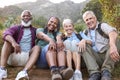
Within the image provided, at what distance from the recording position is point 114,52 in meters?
4.99

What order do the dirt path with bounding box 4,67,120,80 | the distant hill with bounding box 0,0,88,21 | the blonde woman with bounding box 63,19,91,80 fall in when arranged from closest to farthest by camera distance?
the blonde woman with bounding box 63,19,91,80, the dirt path with bounding box 4,67,120,80, the distant hill with bounding box 0,0,88,21

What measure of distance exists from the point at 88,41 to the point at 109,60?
631 millimetres

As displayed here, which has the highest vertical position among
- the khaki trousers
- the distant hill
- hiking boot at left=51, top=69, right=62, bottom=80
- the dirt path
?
the distant hill

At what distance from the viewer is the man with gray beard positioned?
530 centimetres

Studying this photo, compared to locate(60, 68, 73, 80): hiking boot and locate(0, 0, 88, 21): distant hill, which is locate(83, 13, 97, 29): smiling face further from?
locate(0, 0, 88, 21): distant hill

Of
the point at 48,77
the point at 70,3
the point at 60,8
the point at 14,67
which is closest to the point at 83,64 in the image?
the point at 48,77

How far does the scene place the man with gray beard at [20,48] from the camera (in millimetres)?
5301

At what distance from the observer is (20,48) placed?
5574 millimetres

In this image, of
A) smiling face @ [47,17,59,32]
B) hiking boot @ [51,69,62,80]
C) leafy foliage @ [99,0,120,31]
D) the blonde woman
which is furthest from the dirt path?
leafy foliage @ [99,0,120,31]

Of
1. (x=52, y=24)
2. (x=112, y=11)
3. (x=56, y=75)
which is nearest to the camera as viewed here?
(x=56, y=75)

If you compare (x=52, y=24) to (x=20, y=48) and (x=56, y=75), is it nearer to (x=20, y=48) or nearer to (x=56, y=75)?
(x=20, y=48)

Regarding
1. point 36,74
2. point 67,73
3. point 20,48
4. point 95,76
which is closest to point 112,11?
point 36,74

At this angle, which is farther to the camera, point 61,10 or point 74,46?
point 61,10

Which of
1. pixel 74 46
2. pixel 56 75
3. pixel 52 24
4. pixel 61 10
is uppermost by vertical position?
pixel 61 10
